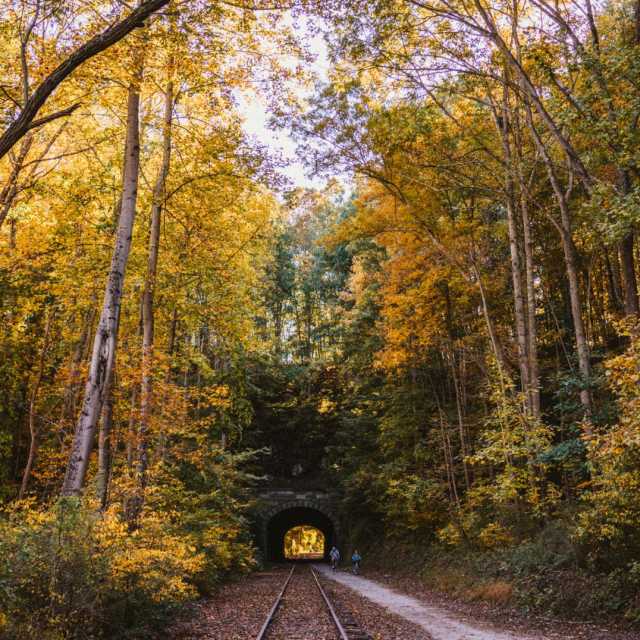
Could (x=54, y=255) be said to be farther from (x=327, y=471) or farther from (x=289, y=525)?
(x=289, y=525)

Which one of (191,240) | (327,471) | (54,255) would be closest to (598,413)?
(191,240)

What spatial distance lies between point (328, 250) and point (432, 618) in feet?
29.5

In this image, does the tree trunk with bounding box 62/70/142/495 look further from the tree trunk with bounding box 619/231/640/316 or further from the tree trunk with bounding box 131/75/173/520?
the tree trunk with bounding box 619/231/640/316

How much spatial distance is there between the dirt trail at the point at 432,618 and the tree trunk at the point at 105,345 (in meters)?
5.75

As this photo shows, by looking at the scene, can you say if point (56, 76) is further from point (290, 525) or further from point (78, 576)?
point (290, 525)

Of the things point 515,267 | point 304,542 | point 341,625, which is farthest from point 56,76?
point 304,542

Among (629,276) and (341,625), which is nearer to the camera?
(341,625)

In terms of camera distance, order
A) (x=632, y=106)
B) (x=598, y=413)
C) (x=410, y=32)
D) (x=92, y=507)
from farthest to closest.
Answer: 1. (x=410, y=32)
2. (x=598, y=413)
3. (x=632, y=106)
4. (x=92, y=507)

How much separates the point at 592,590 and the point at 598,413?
3.18 meters

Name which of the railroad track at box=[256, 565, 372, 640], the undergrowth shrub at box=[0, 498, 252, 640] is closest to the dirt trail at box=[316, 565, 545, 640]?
the railroad track at box=[256, 565, 372, 640]

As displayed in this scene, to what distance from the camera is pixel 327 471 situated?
3069 centimetres

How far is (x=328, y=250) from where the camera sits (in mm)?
14789

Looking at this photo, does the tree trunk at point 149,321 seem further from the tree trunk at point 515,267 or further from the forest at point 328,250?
the tree trunk at point 515,267

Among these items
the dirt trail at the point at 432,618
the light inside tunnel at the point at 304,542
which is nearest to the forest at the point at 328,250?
the dirt trail at the point at 432,618
